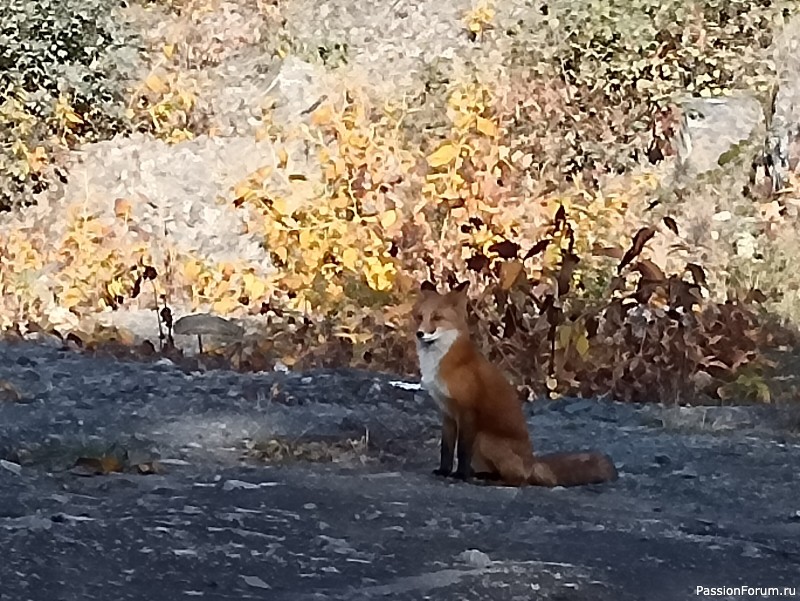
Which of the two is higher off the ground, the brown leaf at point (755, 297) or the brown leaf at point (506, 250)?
the brown leaf at point (506, 250)

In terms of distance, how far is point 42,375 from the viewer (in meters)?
6.33

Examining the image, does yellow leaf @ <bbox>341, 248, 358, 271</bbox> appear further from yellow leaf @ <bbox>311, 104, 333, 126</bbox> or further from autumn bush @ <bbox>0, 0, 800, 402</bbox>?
yellow leaf @ <bbox>311, 104, 333, 126</bbox>

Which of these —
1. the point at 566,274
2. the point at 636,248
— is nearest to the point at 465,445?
the point at 566,274

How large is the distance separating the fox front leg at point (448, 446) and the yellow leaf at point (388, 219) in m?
3.78

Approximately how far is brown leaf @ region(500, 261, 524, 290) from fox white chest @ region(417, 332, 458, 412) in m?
2.35

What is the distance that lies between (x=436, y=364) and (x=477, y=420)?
25 cm

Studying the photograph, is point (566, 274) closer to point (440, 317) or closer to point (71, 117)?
point (440, 317)

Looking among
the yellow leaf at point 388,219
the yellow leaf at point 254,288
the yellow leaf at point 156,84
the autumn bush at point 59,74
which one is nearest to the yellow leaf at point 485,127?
the yellow leaf at point 388,219

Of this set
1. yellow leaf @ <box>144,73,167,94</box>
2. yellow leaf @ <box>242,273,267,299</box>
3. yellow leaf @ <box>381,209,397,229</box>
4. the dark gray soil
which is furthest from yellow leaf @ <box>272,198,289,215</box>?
yellow leaf @ <box>144,73,167,94</box>

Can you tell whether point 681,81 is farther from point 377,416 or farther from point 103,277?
point 377,416

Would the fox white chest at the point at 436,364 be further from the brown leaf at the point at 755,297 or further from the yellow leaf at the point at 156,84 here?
the yellow leaf at the point at 156,84

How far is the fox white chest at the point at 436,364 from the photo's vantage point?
4801 millimetres

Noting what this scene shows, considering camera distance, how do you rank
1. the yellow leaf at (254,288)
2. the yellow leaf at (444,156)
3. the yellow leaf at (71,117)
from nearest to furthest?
the yellow leaf at (254,288), the yellow leaf at (444,156), the yellow leaf at (71,117)

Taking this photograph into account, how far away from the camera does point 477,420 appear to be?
4.72 metres
